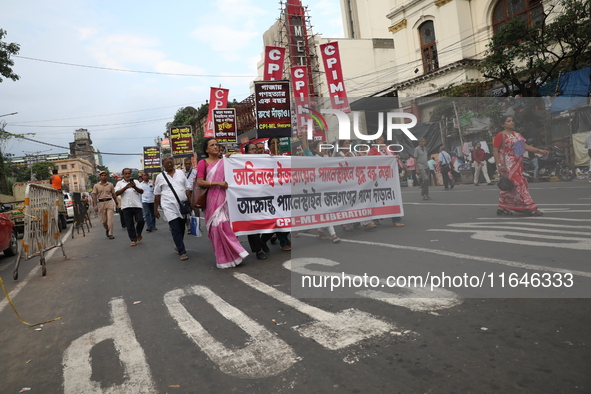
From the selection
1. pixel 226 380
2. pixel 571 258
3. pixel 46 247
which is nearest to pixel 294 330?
pixel 226 380

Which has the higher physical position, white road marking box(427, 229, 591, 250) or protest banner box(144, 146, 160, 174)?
protest banner box(144, 146, 160, 174)

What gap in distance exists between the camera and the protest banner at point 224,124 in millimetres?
22281

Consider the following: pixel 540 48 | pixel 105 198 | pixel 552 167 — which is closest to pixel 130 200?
pixel 105 198

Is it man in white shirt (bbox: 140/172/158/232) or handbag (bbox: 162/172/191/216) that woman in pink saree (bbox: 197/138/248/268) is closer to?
handbag (bbox: 162/172/191/216)

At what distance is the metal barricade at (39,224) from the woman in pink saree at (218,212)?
2990 mm

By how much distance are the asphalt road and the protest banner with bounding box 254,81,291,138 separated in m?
9.01

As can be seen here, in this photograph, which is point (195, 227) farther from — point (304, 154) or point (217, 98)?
point (217, 98)

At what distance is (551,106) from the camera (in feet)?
20.6

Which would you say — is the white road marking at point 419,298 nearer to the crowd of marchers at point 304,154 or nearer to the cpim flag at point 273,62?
the crowd of marchers at point 304,154

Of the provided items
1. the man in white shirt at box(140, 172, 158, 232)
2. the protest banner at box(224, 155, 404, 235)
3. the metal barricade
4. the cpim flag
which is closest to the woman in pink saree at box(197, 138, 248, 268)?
the protest banner at box(224, 155, 404, 235)

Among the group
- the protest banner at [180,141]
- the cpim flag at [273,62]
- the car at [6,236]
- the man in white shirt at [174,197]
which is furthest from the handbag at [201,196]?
the protest banner at [180,141]

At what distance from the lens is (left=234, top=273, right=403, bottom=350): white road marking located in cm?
335

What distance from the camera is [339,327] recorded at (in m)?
3.61

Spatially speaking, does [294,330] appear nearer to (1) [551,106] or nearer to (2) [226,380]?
(2) [226,380]
